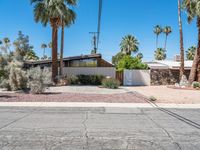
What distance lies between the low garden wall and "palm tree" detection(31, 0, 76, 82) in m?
12.9

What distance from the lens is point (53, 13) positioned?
3700 cm

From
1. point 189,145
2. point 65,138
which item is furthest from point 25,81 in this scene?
point 189,145

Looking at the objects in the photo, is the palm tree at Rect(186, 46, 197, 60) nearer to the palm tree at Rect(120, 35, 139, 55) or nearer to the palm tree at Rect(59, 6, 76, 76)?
the palm tree at Rect(120, 35, 139, 55)

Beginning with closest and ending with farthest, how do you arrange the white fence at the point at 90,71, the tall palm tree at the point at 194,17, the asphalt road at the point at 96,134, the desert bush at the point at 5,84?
the asphalt road at the point at 96,134 < the desert bush at the point at 5,84 < the tall palm tree at the point at 194,17 < the white fence at the point at 90,71

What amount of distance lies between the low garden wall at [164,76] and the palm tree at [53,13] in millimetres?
12946

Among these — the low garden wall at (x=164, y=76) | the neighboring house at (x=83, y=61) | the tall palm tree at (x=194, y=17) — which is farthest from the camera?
the low garden wall at (x=164, y=76)

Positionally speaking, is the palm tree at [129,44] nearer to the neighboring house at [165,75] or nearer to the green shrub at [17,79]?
the neighboring house at [165,75]

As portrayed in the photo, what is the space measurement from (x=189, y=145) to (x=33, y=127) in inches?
197

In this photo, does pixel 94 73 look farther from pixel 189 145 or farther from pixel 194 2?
pixel 189 145

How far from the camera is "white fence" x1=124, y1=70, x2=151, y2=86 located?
43.0 metres

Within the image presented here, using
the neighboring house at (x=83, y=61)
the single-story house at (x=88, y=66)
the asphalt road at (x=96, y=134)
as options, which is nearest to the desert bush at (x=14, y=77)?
the asphalt road at (x=96, y=134)

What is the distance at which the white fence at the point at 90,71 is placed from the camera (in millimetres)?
42656

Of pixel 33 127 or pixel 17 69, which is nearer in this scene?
pixel 33 127

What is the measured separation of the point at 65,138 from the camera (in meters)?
9.13
